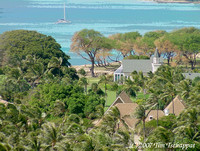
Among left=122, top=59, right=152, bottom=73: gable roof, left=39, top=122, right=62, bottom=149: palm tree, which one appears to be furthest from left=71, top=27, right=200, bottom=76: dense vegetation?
left=39, top=122, right=62, bottom=149: palm tree

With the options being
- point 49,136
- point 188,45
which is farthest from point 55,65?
point 49,136

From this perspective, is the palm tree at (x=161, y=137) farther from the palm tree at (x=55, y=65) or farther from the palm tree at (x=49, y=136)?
the palm tree at (x=55, y=65)

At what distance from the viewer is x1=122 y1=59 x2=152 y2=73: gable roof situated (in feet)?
331

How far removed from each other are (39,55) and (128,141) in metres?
56.3

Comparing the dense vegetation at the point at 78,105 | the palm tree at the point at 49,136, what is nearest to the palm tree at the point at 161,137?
the dense vegetation at the point at 78,105

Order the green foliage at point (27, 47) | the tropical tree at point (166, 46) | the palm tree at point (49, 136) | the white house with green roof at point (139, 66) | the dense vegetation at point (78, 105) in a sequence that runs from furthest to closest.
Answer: the tropical tree at point (166, 46) → the white house with green roof at point (139, 66) → the green foliage at point (27, 47) → the dense vegetation at point (78, 105) → the palm tree at point (49, 136)

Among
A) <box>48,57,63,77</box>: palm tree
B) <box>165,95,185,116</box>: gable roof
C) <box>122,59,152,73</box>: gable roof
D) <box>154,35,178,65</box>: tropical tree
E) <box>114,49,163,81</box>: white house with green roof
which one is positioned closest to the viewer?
<box>165,95,185,116</box>: gable roof

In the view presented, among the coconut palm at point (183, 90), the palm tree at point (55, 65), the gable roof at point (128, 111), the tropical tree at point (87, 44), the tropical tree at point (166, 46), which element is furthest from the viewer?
the tropical tree at point (166, 46)

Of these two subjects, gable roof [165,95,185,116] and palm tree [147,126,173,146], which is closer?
palm tree [147,126,173,146]

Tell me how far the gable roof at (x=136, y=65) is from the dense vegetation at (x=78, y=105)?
8.62 m

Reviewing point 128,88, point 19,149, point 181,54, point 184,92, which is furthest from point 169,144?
point 181,54

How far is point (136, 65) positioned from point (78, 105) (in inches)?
1469

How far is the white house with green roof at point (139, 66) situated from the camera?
326 feet

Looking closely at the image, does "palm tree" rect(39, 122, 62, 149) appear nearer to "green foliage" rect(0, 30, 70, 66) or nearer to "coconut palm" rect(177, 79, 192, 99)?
"coconut palm" rect(177, 79, 192, 99)
